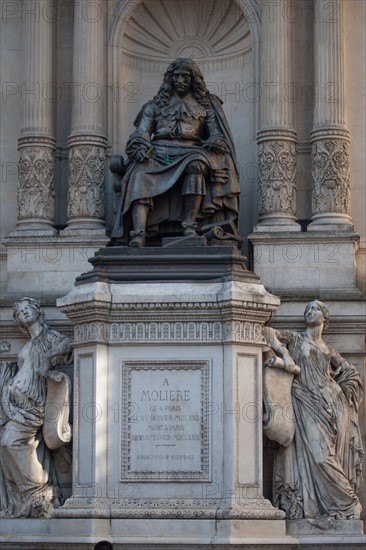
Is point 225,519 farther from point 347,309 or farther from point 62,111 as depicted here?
point 62,111

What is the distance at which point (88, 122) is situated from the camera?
24.6 m

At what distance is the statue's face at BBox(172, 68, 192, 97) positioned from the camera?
23.8 metres

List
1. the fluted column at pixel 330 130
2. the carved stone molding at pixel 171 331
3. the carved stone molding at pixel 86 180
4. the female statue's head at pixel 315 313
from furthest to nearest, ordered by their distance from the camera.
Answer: the carved stone molding at pixel 86 180 → the fluted column at pixel 330 130 → the female statue's head at pixel 315 313 → the carved stone molding at pixel 171 331

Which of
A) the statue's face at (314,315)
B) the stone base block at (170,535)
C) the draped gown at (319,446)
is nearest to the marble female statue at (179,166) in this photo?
the statue's face at (314,315)

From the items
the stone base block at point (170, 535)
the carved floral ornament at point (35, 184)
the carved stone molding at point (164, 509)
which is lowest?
the stone base block at point (170, 535)

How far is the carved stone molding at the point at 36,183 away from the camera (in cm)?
2442

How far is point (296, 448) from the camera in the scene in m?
22.4

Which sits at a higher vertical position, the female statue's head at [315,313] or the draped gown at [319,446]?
the female statue's head at [315,313]

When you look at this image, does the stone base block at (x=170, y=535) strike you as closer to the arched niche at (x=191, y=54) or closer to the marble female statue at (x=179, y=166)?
the marble female statue at (x=179, y=166)

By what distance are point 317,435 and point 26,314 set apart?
4.02 metres

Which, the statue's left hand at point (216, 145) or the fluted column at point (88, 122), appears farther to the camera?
the fluted column at point (88, 122)

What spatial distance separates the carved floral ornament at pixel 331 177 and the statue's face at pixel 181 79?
196 cm

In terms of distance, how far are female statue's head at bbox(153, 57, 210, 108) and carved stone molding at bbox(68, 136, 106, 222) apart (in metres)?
1.15

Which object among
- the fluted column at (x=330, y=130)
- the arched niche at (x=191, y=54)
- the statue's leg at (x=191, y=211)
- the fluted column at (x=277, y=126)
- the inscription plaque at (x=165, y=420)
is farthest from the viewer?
the arched niche at (x=191, y=54)
